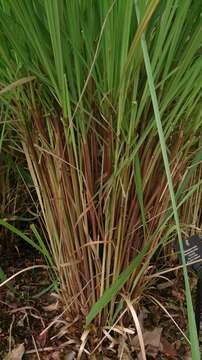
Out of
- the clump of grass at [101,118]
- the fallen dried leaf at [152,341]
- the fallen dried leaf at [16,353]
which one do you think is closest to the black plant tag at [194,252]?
the clump of grass at [101,118]

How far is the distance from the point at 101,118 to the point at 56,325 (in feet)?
1.42

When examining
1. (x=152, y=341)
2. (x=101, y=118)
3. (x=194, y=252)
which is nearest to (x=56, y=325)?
(x=152, y=341)

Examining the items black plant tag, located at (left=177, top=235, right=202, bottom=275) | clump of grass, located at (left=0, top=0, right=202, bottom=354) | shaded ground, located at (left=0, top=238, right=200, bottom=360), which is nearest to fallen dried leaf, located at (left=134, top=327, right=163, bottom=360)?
shaded ground, located at (left=0, top=238, right=200, bottom=360)

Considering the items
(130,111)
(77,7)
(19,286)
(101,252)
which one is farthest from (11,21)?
(19,286)

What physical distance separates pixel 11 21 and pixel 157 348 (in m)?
0.66

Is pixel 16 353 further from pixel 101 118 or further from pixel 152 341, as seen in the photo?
pixel 101 118

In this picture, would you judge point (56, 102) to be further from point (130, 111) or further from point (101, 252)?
point (101, 252)

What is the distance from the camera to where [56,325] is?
86 centimetres

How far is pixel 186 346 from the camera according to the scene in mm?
907

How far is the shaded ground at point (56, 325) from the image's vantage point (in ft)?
2.75

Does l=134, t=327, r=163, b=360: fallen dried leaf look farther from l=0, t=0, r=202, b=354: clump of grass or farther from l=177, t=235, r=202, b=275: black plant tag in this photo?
l=177, t=235, r=202, b=275: black plant tag

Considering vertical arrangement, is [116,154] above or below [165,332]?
above

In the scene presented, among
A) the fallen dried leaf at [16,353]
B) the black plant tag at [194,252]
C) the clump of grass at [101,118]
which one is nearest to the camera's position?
the clump of grass at [101,118]

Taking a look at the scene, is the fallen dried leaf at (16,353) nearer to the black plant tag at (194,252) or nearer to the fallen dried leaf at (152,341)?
the fallen dried leaf at (152,341)
